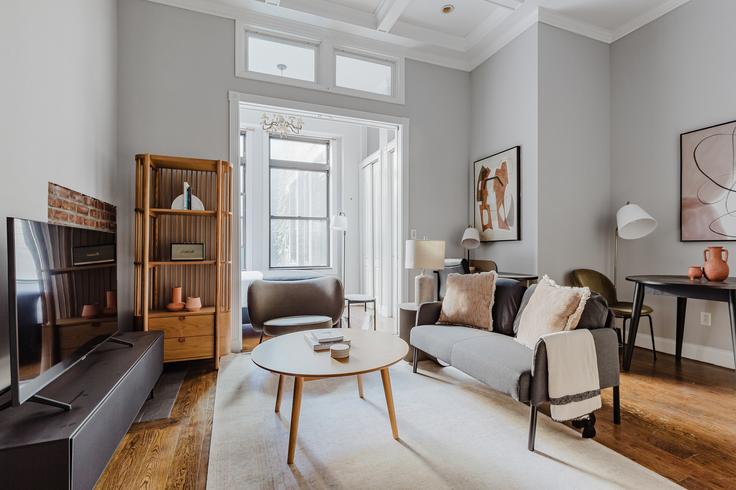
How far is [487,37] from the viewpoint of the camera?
430cm

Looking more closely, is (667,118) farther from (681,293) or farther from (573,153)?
(681,293)

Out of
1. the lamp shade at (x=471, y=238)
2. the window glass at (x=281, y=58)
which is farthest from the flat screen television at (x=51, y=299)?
the lamp shade at (x=471, y=238)

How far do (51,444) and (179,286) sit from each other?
242 cm

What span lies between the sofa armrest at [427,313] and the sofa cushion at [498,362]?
53 centimetres

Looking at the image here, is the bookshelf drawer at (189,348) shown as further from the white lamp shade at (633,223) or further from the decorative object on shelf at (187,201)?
the white lamp shade at (633,223)

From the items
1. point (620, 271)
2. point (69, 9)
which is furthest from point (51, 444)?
point (620, 271)

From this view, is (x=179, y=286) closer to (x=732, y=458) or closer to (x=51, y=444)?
(x=51, y=444)

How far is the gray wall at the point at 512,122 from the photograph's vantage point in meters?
3.90

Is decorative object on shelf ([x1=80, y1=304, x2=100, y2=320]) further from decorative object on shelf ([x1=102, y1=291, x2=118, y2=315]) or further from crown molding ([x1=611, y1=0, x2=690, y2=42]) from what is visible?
crown molding ([x1=611, y1=0, x2=690, y2=42])

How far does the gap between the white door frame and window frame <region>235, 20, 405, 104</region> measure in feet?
0.65

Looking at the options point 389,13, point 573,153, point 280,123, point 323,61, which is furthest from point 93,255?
point 573,153

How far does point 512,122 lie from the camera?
Result: 13.7ft

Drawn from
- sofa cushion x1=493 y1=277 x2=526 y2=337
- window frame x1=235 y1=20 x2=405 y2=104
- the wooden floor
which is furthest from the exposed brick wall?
sofa cushion x1=493 y1=277 x2=526 y2=337

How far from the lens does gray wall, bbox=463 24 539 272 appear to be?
3896mm
